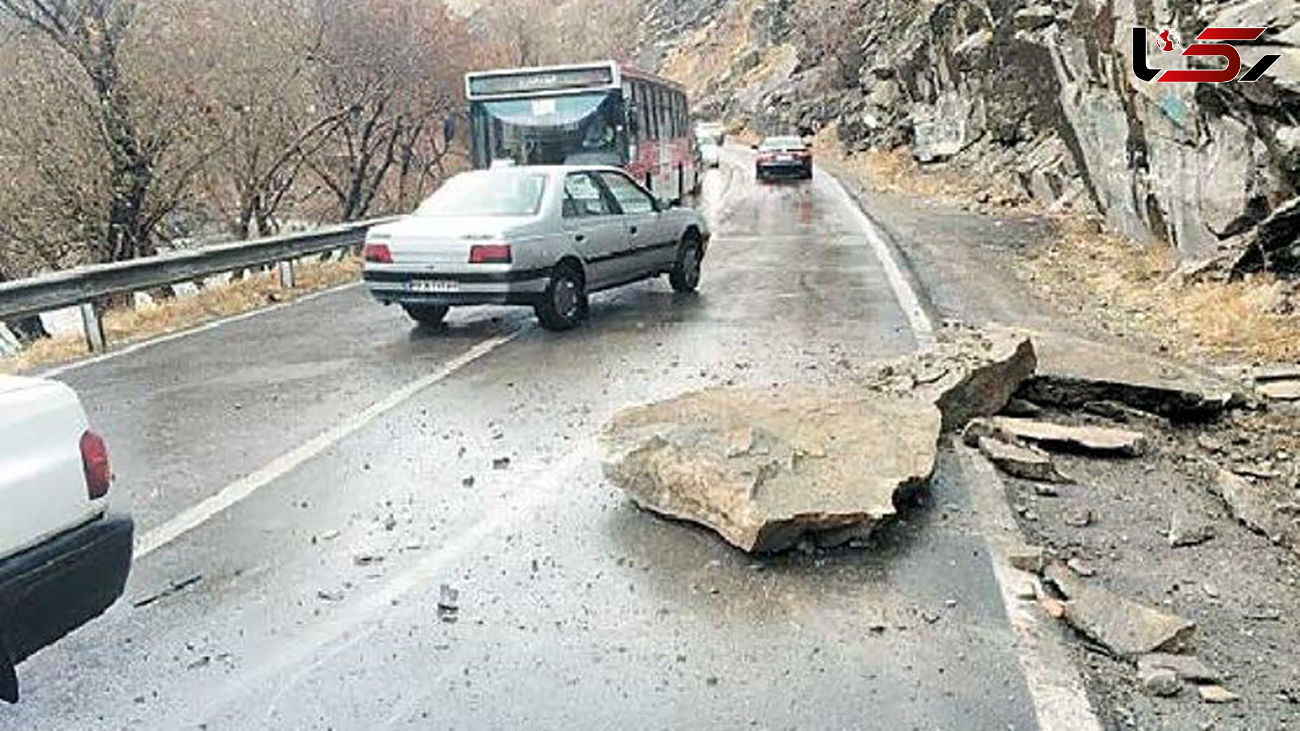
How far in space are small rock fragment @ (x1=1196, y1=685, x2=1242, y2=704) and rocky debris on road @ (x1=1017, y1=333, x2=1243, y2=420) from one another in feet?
12.5

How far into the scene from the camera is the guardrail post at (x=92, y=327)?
11117 millimetres

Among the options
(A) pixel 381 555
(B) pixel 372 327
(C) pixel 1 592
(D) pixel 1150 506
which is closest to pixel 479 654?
(A) pixel 381 555

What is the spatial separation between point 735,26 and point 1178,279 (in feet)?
272

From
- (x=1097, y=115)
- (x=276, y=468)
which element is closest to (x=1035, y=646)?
(x=276, y=468)

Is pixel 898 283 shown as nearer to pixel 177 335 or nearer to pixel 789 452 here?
pixel 177 335

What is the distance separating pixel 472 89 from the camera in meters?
20.1

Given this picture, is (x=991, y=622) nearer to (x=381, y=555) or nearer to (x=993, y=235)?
(x=381, y=555)

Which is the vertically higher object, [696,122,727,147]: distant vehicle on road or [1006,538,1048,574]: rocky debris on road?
[696,122,727,147]: distant vehicle on road

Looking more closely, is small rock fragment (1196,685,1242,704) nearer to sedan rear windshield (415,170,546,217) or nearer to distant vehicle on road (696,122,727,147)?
sedan rear windshield (415,170,546,217)

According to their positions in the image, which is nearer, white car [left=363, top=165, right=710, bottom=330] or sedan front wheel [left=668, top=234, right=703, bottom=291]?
white car [left=363, top=165, right=710, bottom=330]

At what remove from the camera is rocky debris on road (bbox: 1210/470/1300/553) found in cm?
554

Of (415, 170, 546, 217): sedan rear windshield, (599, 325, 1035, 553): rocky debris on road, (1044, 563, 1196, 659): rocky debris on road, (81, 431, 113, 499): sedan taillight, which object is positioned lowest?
(1044, 563, 1196, 659): rocky debris on road

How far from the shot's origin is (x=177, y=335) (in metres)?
11.8

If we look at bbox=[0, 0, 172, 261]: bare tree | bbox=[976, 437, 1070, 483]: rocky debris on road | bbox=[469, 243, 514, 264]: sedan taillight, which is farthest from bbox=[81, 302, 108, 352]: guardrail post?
bbox=[976, 437, 1070, 483]: rocky debris on road
